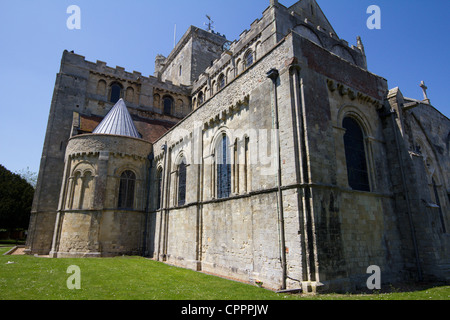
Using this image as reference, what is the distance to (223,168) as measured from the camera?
13914 millimetres

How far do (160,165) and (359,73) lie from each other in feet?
46.8

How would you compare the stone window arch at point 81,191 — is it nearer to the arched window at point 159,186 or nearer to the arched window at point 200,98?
the arched window at point 159,186

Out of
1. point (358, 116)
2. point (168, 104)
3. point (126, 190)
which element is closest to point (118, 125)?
point (126, 190)

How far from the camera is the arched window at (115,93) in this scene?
29.0 metres

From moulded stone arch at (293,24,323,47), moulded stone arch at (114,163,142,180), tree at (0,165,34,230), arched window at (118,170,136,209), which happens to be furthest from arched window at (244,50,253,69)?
tree at (0,165,34,230)

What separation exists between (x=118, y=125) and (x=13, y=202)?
19.3 metres

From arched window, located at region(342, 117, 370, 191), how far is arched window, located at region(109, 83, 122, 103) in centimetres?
2398

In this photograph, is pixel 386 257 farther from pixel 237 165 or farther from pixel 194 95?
pixel 194 95

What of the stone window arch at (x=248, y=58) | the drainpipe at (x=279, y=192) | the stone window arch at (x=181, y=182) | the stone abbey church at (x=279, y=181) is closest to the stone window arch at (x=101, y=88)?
the stone abbey church at (x=279, y=181)

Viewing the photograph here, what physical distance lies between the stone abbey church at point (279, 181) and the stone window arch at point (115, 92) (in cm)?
665
